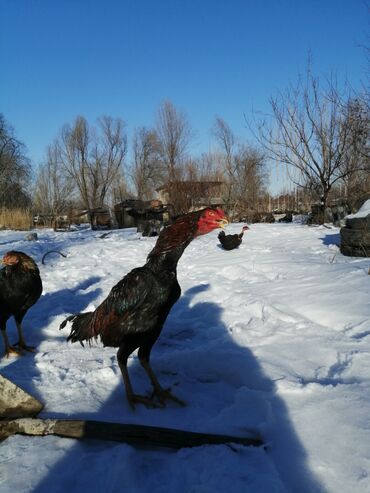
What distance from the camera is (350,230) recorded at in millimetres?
6953

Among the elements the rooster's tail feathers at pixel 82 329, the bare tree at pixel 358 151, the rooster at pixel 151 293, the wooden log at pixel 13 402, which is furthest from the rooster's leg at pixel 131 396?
the bare tree at pixel 358 151

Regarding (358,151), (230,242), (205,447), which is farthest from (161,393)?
(358,151)

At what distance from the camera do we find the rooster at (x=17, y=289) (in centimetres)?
388

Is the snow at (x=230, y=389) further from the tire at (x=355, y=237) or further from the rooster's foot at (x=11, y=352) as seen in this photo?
the tire at (x=355, y=237)

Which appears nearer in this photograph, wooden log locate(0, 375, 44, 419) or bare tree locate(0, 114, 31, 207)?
wooden log locate(0, 375, 44, 419)

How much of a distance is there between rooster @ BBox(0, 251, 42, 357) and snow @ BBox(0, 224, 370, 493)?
389mm

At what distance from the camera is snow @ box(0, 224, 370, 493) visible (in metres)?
1.77

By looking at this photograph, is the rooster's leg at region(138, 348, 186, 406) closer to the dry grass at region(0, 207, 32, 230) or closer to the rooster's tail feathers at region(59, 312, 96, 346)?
the rooster's tail feathers at region(59, 312, 96, 346)

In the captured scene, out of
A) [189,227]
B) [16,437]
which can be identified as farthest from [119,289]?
[16,437]

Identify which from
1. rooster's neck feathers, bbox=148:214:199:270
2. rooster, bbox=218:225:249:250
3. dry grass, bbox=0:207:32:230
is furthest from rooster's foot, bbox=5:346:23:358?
dry grass, bbox=0:207:32:230

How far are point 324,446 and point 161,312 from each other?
1.26m

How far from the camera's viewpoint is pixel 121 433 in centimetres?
204

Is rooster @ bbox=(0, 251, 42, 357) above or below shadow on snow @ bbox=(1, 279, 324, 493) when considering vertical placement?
above

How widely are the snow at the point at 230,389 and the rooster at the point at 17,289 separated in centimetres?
39
